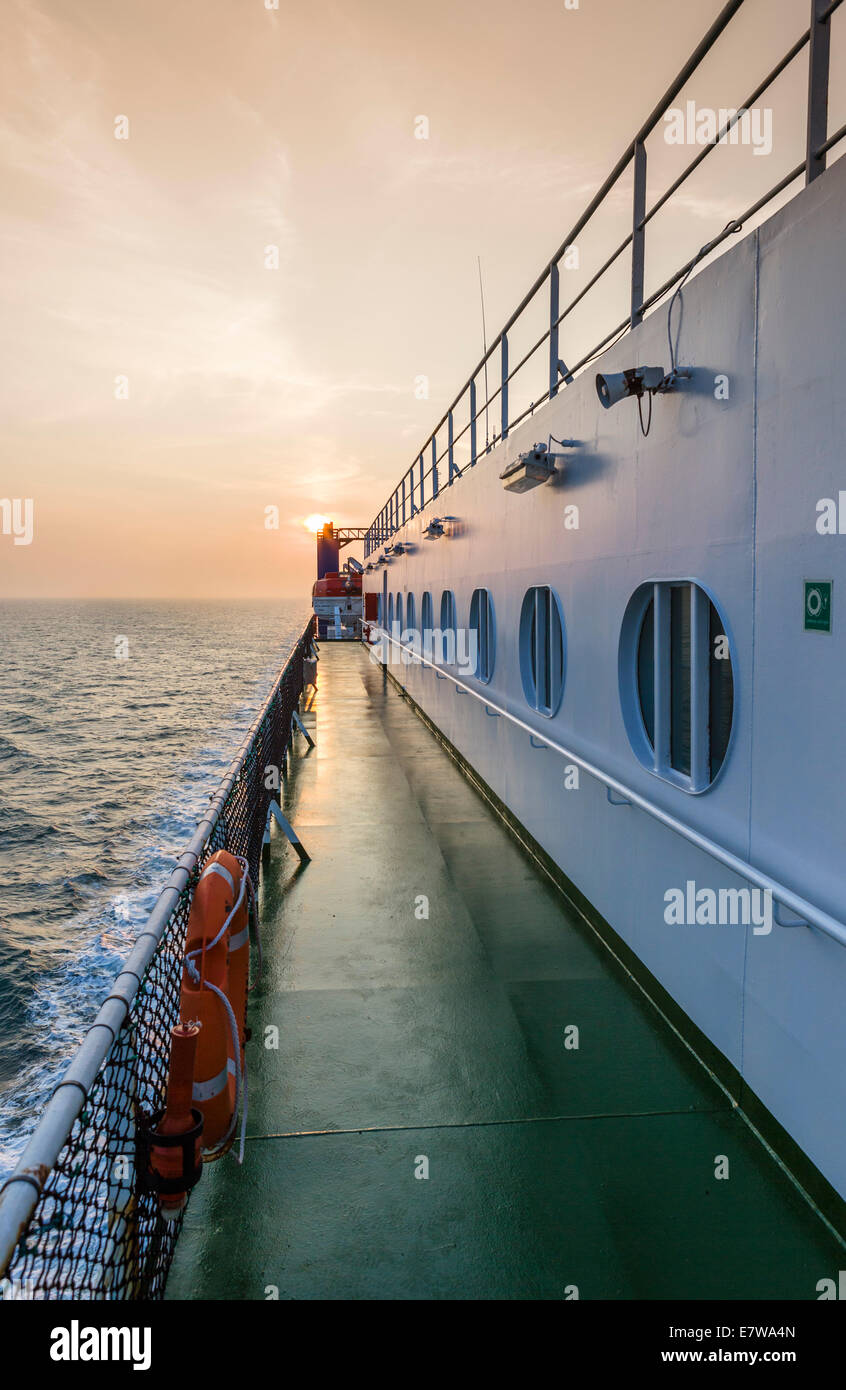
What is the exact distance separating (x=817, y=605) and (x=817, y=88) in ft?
5.84

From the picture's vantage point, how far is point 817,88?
2.84 m

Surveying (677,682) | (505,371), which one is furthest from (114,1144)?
(505,371)

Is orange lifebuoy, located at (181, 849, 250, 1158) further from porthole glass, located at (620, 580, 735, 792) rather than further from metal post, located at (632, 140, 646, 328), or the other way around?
metal post, located at (632, 140, 646, 328)

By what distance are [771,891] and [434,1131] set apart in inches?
66.2

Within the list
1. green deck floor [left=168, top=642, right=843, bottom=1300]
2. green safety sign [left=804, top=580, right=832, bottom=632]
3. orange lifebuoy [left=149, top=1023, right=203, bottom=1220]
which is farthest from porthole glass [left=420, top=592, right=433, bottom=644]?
orange lifebuoy [left=149, top=1023, right=203, bottom=1220]

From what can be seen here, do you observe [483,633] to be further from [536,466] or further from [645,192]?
[645,192]

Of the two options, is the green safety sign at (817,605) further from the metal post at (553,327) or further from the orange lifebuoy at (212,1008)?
the metal post at (553,327)

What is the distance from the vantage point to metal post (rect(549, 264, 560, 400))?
5.89m

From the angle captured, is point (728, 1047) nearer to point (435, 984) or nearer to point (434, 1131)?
point (434, 1131)

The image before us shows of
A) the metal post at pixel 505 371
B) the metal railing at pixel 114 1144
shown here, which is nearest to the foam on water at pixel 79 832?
the metal railing at pixel 114 1144

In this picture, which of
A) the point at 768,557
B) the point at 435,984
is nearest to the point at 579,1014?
the point at 435,984

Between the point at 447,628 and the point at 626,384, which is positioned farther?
the point at 447,628

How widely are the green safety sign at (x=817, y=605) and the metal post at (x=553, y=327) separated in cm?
372

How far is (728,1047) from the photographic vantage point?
3553 millimetres
